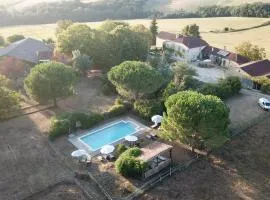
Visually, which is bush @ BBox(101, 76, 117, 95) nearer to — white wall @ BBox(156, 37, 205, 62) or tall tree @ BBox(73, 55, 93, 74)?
tall tree @ BBox(73, 55, 93, 74)

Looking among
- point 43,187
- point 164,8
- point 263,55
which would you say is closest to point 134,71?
point 43,187

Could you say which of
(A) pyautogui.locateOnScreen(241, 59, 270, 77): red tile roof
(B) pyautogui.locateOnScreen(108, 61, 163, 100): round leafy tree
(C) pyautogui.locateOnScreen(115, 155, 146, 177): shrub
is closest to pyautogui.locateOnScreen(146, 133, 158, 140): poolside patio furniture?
(C) pyautogui.locateOnScreen(115, 155, 146, 177): shrub

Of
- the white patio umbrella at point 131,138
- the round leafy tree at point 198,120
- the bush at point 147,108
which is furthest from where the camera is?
the bush at point 147,108

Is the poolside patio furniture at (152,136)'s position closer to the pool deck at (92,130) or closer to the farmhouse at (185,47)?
the pool deck at (92,130)

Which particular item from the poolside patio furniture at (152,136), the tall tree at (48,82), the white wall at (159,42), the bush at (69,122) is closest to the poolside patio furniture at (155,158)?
the poolside patio furniture at (152,136)

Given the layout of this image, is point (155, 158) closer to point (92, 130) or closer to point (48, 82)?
point (92, 130)

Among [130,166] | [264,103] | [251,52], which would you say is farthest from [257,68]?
[130,166]
